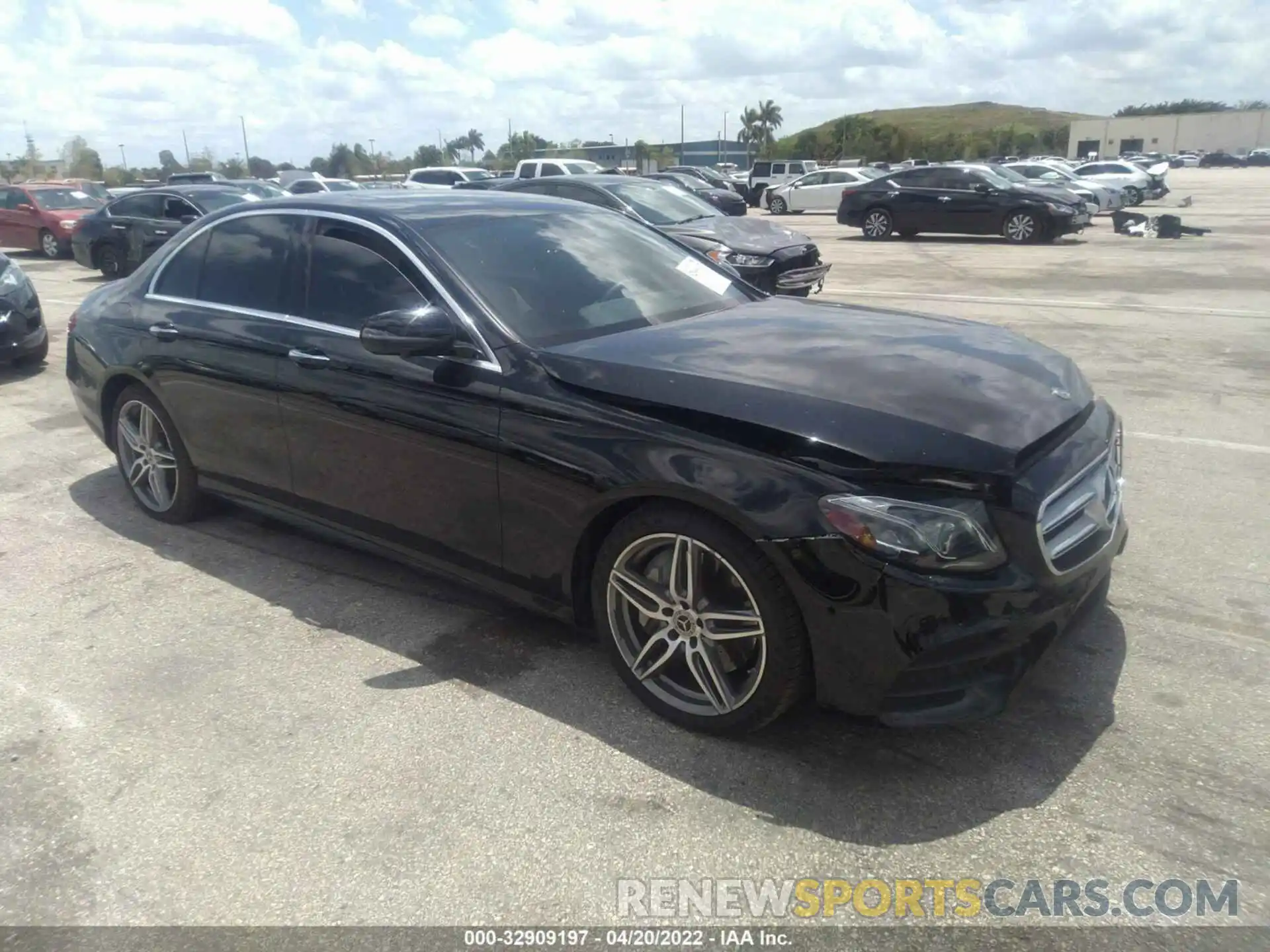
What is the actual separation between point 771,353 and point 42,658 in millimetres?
3025

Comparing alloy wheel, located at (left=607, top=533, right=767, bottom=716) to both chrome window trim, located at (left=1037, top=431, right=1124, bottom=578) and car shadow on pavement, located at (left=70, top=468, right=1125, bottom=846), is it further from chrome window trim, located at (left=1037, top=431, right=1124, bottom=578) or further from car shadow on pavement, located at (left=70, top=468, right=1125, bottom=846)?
chrome window trim, located at (left=1037, top=431, right=1124, bottom=578)

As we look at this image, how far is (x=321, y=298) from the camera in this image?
4.23m

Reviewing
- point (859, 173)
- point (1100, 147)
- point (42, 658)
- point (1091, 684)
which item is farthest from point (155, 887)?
point (1100, 147)

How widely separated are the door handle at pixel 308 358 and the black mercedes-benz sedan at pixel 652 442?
0.04 ft

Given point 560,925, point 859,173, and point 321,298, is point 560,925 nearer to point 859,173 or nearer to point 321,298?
point 321,298

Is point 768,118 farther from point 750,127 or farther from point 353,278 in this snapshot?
point 353,278

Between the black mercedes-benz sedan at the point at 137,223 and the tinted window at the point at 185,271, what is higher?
the tinted window at the point at 185,271

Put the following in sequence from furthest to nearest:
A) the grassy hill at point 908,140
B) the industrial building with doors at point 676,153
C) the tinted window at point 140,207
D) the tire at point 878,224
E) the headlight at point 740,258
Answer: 1. the grassy hill at point 908,140
2. the industrial building with doors at point 676,153
3. the tire at point 878,224
4. the tinted window at point 140,207
5. the headlight at point 740,258

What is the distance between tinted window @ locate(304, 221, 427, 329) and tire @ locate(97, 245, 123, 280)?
1411cm

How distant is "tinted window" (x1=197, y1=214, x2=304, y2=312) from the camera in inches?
175

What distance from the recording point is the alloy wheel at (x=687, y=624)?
3078 millimetres

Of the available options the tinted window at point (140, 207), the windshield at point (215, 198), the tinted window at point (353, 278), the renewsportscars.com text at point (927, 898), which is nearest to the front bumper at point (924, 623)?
the renewsportscars.com text at point (927, 898)

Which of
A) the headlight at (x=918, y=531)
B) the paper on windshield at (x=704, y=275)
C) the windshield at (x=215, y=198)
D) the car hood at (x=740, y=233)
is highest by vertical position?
the paper on windshield at (x=704, y=275)

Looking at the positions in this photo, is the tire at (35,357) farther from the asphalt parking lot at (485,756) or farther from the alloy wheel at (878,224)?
the alloy wheel at (878,224)
